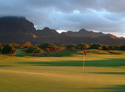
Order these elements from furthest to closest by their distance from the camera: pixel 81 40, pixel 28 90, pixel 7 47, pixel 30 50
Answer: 1. pixel 81 40
2. pixel 30 50
3. pixel 7 47
4. pixel 28 90

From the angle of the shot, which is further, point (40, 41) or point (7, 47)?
point (40, 41)

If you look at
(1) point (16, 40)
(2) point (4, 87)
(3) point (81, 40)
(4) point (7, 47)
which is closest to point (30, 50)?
(4) point (7, 47)

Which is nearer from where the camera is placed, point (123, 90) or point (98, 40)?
point (123, 90)

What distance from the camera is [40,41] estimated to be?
192000 mm

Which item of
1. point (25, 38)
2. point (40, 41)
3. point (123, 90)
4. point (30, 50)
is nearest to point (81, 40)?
point (40, 41)

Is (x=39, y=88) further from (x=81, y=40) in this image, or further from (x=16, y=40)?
(x=16, y=40)

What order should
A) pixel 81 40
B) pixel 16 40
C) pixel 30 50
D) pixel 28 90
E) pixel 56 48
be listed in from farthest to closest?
1. pixel 16 40
2. pixel 81 40
3. pixel 56 48
4. pixel 30 50
5. pixel 28 90

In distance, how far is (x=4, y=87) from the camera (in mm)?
→ 11023

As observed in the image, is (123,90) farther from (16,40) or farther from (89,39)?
(16,40)

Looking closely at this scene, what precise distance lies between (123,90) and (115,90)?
20.1 inches

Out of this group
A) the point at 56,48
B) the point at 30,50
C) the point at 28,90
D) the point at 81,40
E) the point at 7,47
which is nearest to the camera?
the point at 28,90

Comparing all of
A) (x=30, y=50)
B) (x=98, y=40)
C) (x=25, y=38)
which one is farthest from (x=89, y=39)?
(x=30, y=50)

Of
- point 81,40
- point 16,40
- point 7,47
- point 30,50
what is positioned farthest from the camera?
point 16,40

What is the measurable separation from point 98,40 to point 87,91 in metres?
182
